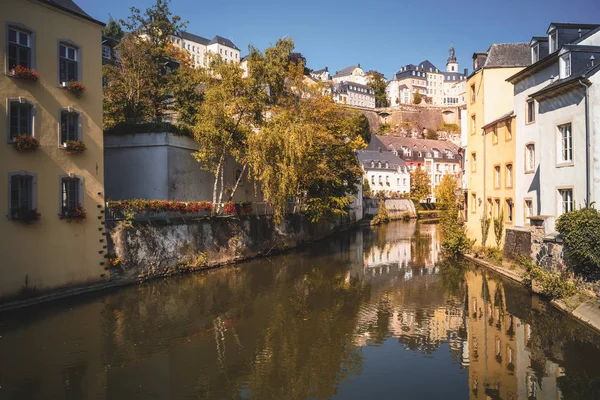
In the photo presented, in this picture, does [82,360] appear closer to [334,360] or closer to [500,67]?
[334,360]

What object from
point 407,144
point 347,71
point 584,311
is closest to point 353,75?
point 347,71

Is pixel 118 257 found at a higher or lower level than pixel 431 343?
higher

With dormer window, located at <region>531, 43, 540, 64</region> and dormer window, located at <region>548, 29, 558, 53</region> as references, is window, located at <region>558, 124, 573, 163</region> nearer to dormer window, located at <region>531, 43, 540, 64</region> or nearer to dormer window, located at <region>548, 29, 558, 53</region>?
dormer window, located at <region>548, 29, 558, 53</region>

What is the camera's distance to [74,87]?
18.1 m

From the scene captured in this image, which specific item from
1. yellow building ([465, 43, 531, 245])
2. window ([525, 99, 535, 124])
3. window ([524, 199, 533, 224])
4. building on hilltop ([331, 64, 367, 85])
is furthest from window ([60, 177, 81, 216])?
building on hilltop ([331, 64, 367, 85])

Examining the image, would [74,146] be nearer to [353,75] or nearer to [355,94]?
[355,94]

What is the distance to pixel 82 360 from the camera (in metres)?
11.5

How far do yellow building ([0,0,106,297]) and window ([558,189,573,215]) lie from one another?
17.9 metres

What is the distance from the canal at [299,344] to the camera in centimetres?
1010

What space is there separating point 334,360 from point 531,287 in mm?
10557

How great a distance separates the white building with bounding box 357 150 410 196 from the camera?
7712 cm

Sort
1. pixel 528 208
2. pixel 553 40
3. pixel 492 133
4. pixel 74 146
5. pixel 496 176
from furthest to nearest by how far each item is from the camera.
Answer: pixel 492 133, pixel 496 176, pixel 528 208, pixel 553 40, pixel 74 146

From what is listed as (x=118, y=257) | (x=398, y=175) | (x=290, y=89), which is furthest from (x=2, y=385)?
(x=398, y=175)

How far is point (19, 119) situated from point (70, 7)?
5336mm
